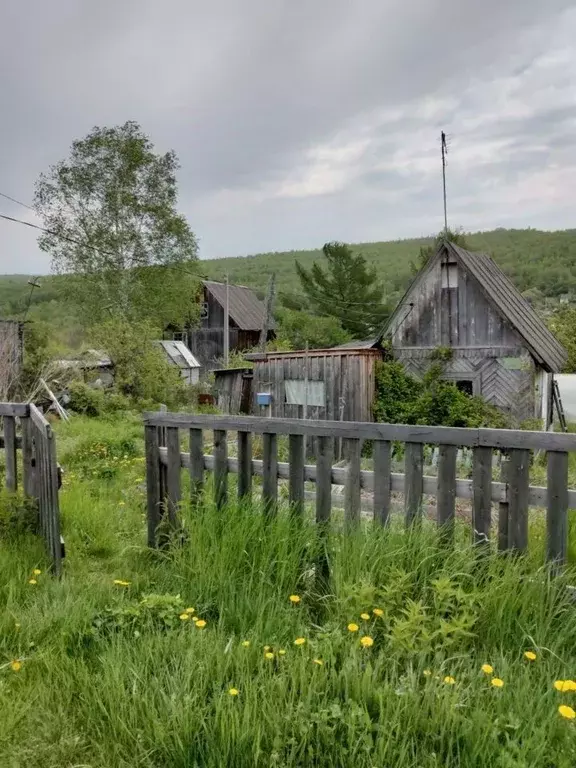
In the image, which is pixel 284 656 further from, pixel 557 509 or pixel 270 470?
pixel 557 509

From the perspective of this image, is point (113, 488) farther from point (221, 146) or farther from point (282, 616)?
point (221, 146)

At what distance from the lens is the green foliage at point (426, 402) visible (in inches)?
596

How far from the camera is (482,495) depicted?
323cm

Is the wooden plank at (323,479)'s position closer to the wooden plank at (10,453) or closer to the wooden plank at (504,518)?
the wooden plank at (504,518)

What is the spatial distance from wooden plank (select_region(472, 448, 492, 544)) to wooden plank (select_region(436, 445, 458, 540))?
5.3 inches

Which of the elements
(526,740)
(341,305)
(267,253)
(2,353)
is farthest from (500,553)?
(267,253)

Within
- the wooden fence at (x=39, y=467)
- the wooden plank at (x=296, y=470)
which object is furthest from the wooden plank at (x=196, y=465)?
the wooden fence at (x=39, y=467)

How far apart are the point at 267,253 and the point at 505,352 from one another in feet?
277

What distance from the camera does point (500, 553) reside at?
10.2 feet

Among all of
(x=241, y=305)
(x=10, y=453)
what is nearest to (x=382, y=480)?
(x=10, y=453)

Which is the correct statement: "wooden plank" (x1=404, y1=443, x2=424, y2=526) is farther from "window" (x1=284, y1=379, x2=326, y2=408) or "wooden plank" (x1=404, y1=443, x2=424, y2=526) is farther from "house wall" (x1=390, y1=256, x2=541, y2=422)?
"house wall" (x1=390, y1=256, x2=541, y2=422)

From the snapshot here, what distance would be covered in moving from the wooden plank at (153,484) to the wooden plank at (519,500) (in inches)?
109

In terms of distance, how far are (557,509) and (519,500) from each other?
210 mm

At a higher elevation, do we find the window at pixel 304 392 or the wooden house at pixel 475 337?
the wooden house at pixel 475 337
